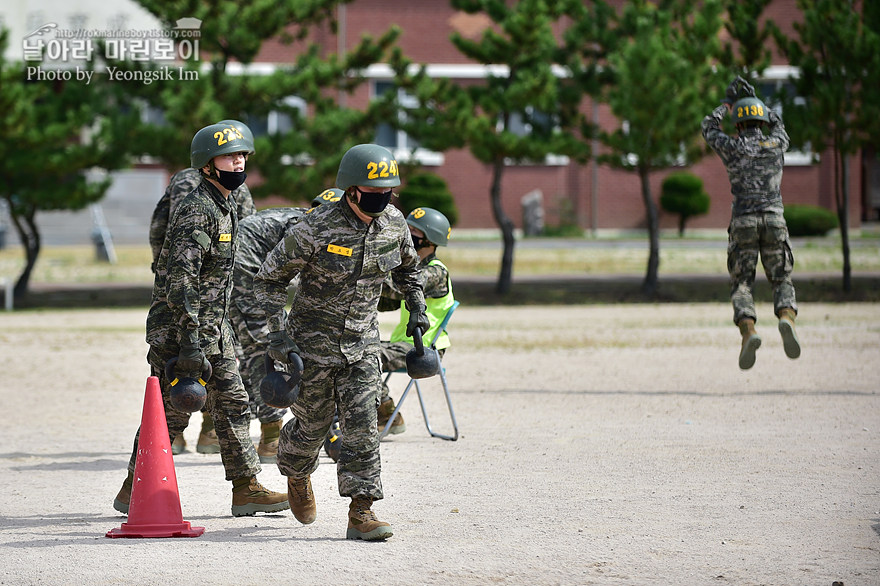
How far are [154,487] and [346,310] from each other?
139 cm

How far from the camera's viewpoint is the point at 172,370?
22.0 ft

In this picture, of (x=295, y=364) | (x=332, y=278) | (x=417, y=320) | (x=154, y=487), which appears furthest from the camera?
(x=417, y=320)

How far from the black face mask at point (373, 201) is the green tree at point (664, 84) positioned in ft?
52.4

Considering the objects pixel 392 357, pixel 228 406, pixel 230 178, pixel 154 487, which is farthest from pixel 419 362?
pixel 392 357

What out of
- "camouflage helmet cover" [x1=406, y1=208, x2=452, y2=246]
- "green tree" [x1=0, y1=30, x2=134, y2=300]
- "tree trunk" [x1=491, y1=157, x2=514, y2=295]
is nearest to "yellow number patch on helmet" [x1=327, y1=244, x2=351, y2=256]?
"camouflage helmet cover" [x1=406, y1=208, x2=452, y2=246]

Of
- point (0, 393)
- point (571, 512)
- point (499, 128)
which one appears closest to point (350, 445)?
point (571, 512)

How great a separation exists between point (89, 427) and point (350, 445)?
14.8 feet

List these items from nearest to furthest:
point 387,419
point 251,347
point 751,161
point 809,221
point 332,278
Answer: point 332,278 → point 251,347 → point 387,419 → point 751,161 → point 809,221

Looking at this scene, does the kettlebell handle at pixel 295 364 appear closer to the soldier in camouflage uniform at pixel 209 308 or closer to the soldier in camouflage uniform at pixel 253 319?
the soldier in camouflage uniform at pixel 209 308

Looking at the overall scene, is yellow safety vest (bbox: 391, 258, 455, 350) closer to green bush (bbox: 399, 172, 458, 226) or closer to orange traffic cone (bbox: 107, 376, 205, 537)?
orange traffic cone (bbox: 107, 376, 205, 537)

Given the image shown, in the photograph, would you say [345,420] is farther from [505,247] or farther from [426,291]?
[505,247]

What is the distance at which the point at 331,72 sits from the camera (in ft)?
74.6

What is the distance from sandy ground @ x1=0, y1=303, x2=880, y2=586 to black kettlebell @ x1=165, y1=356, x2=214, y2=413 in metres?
0.68

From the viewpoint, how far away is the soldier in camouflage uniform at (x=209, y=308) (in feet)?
21.8
